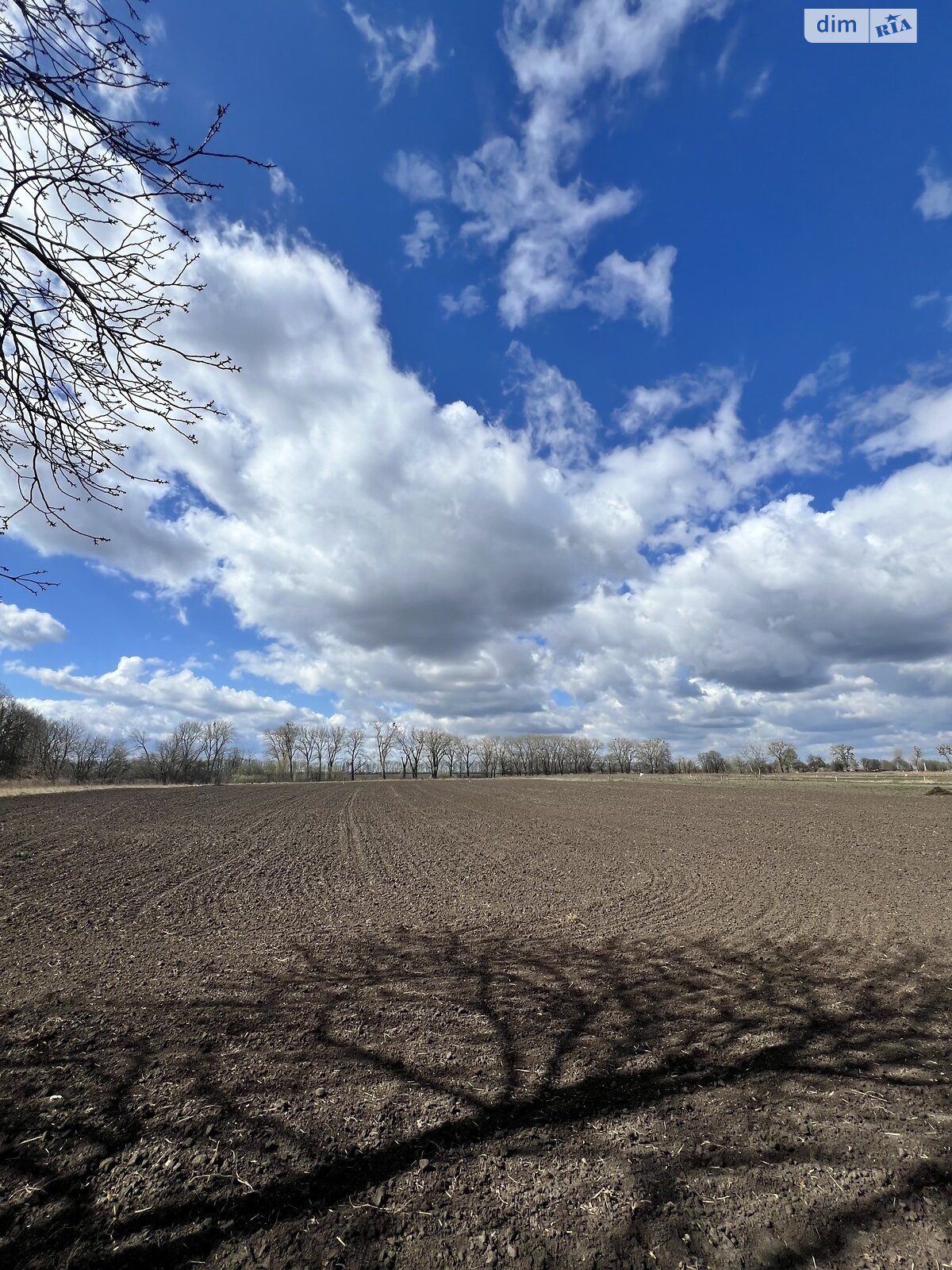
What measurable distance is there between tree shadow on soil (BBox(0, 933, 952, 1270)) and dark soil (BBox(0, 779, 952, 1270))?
20 mm

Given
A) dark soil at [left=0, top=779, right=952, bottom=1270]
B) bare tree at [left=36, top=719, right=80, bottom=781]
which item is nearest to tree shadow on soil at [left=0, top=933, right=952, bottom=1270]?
dark soil at [left=0, top=779, right=952, bottom=1270]

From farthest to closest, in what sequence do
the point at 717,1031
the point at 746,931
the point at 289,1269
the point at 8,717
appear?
the point at 8,717
the point at 746,931
the point at 717,1031
the point at 289,1269

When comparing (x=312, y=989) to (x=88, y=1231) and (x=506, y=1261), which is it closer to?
(x=88, y=1231)

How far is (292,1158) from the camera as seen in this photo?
3584 mm

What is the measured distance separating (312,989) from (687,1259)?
471cm

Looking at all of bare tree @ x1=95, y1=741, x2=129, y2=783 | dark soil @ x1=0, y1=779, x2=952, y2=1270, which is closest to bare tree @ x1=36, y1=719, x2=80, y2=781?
bare tree @ x1=95, y1=741, x2=129, y2=783

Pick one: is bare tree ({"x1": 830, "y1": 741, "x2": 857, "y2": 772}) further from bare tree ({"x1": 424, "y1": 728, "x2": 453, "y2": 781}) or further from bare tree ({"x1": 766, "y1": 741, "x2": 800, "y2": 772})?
bare tree ({"x1": 424, "y1": 728, "x2": 453, "y2": 781})

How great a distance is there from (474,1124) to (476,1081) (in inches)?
23.4

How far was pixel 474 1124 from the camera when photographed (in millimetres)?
3949

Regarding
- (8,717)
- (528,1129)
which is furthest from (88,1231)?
(8,717)

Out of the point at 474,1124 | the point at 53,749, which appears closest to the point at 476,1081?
the point at 474,1124

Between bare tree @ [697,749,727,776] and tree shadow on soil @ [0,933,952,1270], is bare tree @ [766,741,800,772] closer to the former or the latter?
bare tree @ [697,749,727,776]

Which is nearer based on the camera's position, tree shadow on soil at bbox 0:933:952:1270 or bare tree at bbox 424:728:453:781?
tree shadow on soil at bbox 0:933:952:1270

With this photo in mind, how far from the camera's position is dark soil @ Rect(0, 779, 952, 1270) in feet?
10.1
